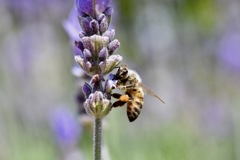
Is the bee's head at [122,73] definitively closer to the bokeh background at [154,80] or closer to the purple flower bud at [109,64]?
the purple flower bud at [109,64]

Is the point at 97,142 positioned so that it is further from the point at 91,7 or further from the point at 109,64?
the point at 91,7

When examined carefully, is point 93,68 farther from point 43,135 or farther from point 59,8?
point 59,8

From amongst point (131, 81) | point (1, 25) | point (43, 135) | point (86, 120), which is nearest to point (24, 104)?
point (43, 135)

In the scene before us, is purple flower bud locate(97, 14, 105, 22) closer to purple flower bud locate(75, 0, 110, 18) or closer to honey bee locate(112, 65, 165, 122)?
purple flower bud locate(75, 0, 110, 18)

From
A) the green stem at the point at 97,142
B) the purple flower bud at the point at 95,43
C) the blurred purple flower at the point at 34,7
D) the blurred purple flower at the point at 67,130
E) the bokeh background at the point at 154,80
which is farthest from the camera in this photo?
the blurred purple flower at the point at 34,7

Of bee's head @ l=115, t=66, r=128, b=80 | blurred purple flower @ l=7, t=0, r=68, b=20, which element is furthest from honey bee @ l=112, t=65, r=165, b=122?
blurred purple flower @ l=7, t=0, r=68, b=20

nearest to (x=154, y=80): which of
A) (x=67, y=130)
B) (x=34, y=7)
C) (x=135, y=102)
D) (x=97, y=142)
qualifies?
(x=34, y=7)

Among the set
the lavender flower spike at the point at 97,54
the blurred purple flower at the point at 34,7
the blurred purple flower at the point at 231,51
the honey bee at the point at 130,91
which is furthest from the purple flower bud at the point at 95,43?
the blurred purple flower at the point at 34,7
